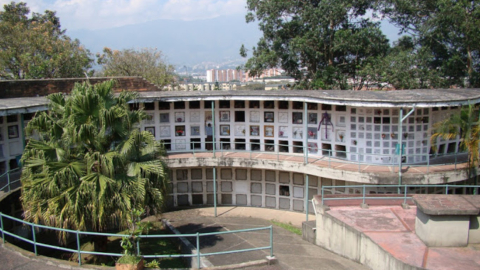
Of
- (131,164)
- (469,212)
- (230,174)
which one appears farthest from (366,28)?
(131,164)

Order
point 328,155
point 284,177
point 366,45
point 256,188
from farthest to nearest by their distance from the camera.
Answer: point 366,45 < point 256,188 < point 284,177 < point 328,155

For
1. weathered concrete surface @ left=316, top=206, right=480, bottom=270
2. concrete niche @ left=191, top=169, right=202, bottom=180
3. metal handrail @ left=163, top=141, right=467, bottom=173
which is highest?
metal handrail @ left=163, top=141, right=467, bottom=173

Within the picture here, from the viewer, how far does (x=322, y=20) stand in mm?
31172

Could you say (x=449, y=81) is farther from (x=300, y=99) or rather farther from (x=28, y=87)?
(x=28, y=87)

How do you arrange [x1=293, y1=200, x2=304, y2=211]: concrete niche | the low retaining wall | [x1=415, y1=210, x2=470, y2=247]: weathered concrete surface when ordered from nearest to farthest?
the low retaining wall
[x1=415, y1=210, x2=470, y2=247]: weathered concrete surface
[x1=293, y1=200, x2=304, y2=211]: concrete niche

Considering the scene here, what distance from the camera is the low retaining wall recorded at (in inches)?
429

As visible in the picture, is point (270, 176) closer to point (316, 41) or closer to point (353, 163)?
point (353, 163)

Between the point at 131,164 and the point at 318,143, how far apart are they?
10.4 meters

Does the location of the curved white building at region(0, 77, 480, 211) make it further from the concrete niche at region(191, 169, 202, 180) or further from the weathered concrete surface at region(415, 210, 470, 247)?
the weathered concrete surface at region(415, 210, 470, 247)

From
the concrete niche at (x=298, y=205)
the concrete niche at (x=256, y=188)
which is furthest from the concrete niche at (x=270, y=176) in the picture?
the concrete niche at (x=298, y=205)

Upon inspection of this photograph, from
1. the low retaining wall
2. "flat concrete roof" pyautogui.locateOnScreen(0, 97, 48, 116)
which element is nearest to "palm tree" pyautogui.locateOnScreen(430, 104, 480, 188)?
the low retaining wall

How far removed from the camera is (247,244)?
15.3m

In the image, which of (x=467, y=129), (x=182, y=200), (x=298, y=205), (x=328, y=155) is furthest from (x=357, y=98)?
(x=182, y=200)

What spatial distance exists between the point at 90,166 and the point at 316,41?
24.5 metres
